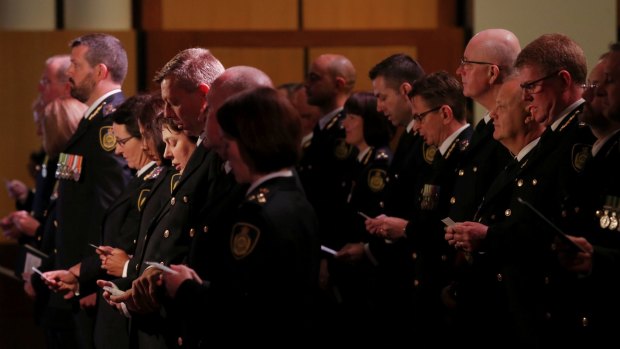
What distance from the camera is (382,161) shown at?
5398mm

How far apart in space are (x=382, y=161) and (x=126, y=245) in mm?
1691

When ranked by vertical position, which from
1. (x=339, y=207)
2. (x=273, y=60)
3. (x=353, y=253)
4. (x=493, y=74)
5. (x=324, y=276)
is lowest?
(x=324, y=276)

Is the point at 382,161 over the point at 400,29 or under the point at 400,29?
under

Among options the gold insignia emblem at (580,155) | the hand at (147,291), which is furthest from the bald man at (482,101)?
the hand at (147,291)

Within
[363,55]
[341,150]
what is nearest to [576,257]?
[341,150]

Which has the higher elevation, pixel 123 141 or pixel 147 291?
pixel 123 141

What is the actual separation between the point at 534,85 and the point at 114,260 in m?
1.53

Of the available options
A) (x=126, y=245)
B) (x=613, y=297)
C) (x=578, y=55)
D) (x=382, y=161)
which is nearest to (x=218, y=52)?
(x=382, y=161)

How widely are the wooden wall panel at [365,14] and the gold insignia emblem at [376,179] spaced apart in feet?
8.34

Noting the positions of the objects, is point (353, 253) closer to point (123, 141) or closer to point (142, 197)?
point (123, 141)

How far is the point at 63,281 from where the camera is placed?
437cm

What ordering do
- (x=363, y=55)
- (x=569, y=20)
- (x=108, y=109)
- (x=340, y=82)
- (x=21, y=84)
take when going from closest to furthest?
(x=108, y=109)
(x=340, y=82)
(x=569, y=20)
(x=21, y=84)
(x=363, y=55)

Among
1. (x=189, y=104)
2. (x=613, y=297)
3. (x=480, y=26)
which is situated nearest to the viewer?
(x=613, y=297)

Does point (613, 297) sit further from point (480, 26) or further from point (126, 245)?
point (480, 26)
